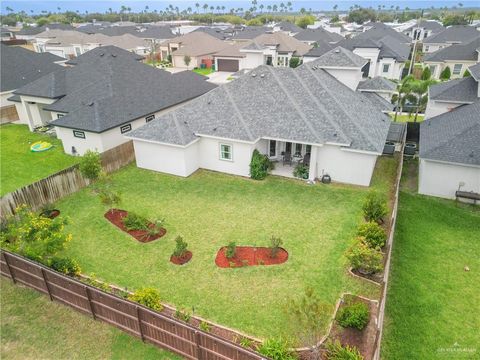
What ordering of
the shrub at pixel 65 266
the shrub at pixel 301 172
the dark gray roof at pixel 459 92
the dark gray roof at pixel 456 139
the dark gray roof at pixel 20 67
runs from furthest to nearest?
1. the dark gray roof at pixel 20 67
2. the dark gray roof at pixel 459 92
3. the shrub at pixel 301 172
4. the dark gray roof at pixel 456 139
5. the shrub at pixel 65 266

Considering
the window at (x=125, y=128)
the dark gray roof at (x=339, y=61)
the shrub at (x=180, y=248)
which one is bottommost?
the shrub at (x=180, y=248)

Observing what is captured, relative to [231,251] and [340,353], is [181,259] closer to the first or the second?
[231,251]

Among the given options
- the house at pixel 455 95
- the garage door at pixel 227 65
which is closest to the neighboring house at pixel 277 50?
the garage door at pixel 227 65

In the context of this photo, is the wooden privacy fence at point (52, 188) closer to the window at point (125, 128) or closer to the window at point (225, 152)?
the window at point (125, 128)

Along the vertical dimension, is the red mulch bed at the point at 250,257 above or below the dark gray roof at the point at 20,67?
below

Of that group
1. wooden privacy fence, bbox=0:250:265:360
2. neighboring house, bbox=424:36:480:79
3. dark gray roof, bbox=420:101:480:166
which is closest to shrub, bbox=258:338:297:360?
wooden privacy fence, bbox=0:250:265:360

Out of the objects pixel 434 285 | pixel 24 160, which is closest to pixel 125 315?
pixel 434 285
